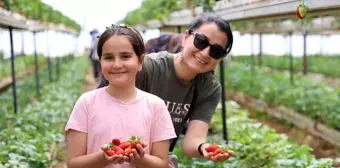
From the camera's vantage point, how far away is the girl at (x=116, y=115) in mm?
2461

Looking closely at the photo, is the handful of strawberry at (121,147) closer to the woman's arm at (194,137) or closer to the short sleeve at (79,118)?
the short sleeve at (79,118)

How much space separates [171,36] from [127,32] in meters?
1.73

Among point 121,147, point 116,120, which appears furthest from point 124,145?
point 116,120

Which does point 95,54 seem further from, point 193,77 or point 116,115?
point 116,115

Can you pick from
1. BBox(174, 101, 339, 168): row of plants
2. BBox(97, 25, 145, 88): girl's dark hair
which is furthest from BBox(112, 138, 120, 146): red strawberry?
BBox(174, 101, 339, 168): row of plants

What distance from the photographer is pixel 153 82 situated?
10.3 feet

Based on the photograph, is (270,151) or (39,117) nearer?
(270,151)

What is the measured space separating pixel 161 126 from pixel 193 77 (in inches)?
26.9

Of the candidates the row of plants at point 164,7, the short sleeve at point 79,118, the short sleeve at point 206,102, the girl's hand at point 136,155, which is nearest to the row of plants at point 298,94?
the row of plants at point 164,7

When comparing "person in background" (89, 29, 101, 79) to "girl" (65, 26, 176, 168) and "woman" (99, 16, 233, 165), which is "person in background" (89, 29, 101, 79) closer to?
"woman" (99, 16, 233, 165)

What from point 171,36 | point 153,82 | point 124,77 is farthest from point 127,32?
point 171,36

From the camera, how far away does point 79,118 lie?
2479 mm

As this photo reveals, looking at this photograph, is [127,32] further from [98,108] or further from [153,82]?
[153,82]

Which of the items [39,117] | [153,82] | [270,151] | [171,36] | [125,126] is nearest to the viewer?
[125,126]
